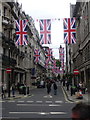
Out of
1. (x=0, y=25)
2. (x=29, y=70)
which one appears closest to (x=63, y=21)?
(x=0, y=25)

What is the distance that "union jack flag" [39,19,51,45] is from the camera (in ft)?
67.4

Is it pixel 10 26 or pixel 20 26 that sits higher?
pixel 10 26

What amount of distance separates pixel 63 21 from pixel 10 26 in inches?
650

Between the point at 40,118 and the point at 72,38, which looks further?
the point at 72,38

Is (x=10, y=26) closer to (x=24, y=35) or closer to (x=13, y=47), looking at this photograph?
(x=13, y=47)

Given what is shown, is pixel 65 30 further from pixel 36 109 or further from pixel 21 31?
pixel 36 109

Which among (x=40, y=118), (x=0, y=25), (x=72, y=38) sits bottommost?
(x=40, y=118)

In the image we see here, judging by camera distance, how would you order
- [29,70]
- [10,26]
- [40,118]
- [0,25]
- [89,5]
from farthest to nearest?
[29,70], [10,26], [0,25], [89,5], [40,118]

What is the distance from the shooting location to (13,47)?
126 ft

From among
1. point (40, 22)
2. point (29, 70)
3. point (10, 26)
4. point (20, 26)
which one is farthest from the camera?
point (29, 70)

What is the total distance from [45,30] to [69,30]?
2374 millimetres

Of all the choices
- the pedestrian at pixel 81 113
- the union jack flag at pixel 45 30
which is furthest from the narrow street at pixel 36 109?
the pedestrian at pixel 81 113

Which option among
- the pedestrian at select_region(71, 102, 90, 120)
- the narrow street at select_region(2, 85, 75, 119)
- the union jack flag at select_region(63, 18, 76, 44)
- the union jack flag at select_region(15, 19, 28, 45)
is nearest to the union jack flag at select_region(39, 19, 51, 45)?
the union jack flag at select_region(63, 18, 76, 44)

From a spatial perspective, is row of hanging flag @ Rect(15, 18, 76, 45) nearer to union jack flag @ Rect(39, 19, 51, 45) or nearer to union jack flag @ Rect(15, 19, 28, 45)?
union jack flag @ Rect(39, 19, 51, 45)
